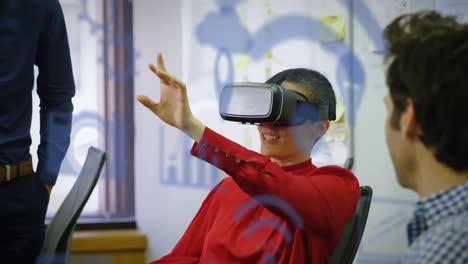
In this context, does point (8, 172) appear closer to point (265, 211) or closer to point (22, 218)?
point (22, 218)

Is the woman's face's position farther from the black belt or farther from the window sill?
the window sill

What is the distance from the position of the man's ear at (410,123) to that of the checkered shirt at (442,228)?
0.26 feet

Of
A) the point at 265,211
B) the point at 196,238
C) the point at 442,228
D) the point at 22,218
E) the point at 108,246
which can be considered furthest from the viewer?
the point at 108,246

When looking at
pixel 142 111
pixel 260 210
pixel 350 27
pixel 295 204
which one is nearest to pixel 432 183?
pixel 295 204

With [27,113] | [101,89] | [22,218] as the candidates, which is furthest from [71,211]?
[101,89]

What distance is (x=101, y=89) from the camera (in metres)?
2.00

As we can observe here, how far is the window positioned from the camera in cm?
197

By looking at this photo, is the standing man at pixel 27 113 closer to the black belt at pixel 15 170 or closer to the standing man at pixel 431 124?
the black belt at pixel 15 170

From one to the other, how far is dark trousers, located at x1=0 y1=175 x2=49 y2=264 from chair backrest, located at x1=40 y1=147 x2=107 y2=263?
37 mm

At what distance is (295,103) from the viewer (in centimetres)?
104

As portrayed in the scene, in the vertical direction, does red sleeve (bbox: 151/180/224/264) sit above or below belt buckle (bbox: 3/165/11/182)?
below

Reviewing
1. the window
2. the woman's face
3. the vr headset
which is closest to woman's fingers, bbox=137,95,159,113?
the vr headset

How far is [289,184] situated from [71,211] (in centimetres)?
61

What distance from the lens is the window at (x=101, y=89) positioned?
1968mm
